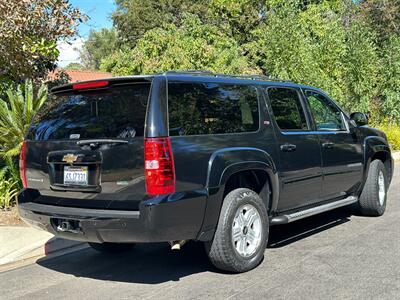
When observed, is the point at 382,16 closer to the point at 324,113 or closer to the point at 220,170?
the point at 324,113

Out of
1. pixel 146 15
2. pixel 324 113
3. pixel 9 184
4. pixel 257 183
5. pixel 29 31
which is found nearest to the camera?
pixel 257 183

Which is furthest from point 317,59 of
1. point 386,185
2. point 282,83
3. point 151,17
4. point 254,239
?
point 151,17

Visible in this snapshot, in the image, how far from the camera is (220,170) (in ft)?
15.5

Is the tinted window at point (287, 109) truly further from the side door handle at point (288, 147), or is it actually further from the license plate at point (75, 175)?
the license plate at point (75, 175)

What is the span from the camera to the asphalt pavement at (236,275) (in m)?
4.55

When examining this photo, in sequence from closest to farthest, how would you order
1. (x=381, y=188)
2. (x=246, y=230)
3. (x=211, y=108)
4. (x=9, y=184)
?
1. (x=211, y=108)
2. (x=246, y=230)
3. (x=381, y=188)
4. (x=9, y=184)

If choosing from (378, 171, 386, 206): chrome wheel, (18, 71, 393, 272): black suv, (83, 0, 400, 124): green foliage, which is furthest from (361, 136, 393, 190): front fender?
(83, 0, 400, 124): green foliage

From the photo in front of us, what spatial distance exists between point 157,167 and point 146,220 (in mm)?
445

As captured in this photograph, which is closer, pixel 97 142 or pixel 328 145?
pixel 97 142

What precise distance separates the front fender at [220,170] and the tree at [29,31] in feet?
16.1

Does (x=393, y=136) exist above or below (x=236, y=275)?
above

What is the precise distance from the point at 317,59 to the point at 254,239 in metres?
A: 12.1

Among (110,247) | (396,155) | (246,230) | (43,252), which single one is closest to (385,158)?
(246,230)

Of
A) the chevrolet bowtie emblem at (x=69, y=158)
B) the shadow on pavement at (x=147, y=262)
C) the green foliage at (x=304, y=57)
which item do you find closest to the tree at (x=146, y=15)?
the green foliage at (x=304, y=57)
